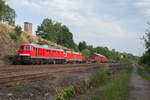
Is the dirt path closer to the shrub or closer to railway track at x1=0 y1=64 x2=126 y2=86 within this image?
the shrub

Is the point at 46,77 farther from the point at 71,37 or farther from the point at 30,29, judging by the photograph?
the point at 71,37

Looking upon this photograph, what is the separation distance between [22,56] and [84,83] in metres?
12.8

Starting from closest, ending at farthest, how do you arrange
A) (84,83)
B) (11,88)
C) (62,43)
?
(11,88) < (84,83) < (62,43)

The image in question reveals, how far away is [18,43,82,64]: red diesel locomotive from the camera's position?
21.0 meters

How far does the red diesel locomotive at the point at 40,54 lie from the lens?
2100 centimetres

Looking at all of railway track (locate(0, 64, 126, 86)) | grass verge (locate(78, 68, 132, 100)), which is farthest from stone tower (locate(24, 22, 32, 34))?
grass verge (locate(78, 68, 132, 100))

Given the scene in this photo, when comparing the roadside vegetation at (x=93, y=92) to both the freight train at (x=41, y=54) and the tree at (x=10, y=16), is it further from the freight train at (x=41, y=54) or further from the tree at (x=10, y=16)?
the tree at (x=10, y=16)

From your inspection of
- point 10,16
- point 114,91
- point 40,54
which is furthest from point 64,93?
point 10,16

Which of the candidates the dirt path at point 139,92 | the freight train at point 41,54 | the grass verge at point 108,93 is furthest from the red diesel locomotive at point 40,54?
the dirt path at point 139,92

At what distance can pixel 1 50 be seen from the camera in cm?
2445

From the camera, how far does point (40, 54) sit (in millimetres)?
23891

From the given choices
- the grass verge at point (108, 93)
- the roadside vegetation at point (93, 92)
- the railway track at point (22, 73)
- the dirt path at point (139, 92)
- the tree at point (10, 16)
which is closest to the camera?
the roadside vegetation at point (93, 92)

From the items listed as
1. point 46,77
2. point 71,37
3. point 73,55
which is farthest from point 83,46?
point 46,77

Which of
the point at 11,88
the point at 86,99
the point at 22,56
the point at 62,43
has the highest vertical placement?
the point at 62,43
